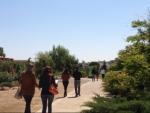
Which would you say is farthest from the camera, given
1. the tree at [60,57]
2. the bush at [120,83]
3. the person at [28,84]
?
the tree at [60,57]

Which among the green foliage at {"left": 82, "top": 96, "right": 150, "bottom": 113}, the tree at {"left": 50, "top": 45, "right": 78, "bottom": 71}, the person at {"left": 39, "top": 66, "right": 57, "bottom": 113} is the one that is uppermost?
the tree at {"left": 50, "top": 45, "right": 78, "bottom": 71}

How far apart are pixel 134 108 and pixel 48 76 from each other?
16.5 feet

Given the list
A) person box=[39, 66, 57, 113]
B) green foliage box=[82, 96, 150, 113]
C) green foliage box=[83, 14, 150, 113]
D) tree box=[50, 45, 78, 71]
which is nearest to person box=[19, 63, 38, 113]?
person box=[39, 66, 57, 113]

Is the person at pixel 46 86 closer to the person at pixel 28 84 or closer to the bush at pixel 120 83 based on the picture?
the person at pixel 28 84

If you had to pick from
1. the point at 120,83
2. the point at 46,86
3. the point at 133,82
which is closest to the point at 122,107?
the point at 46,86

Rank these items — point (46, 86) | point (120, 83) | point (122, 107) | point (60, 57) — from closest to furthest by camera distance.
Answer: point (122, 107), point (46, 86), point (120, 83), point (60, 57)

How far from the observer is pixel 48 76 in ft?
54.1

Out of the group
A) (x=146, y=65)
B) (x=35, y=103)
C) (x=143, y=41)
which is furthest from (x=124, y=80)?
(x=35, y=103)

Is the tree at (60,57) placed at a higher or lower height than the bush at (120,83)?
higher

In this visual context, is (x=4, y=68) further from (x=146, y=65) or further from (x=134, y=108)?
(x=134, y=108)

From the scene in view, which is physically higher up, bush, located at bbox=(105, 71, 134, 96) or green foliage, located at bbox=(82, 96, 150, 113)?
bush, located at bbox=(105, 71, 134, 96)

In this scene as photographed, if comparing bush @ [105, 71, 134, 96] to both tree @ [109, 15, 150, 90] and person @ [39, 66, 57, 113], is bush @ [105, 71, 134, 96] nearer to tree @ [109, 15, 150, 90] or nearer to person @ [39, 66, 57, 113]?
tree @ [109, 15, 150, 90]

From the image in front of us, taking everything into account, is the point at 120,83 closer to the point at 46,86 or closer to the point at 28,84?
the point at 46,86

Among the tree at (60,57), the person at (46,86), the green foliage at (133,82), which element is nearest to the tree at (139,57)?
→ the green foliage at (133,82)
